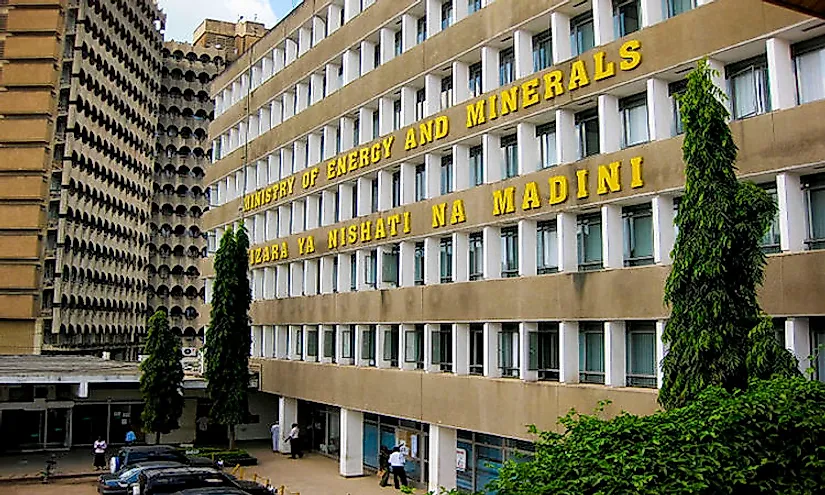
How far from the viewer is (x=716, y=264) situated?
14.1 meters

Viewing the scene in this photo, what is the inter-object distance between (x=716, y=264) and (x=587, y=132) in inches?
349

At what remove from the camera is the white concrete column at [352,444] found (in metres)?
32.1

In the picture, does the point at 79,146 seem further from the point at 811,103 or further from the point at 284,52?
the point at 811,103

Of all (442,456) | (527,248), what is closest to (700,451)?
(527,248)

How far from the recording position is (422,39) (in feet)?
98.3

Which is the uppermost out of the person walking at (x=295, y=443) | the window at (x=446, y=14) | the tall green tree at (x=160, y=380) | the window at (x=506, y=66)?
the window at (x=446, y=14)

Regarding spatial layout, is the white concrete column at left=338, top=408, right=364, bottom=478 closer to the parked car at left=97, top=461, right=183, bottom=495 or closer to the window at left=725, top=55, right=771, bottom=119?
the parked car at left=97, top=461, right=183, bottom=495

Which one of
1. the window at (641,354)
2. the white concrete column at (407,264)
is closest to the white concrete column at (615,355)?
the window at (641,354)

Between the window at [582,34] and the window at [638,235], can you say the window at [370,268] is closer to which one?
the window at [582,34]

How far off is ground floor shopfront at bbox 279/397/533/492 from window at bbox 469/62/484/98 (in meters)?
11.1

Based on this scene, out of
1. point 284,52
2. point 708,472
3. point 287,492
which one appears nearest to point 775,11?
point 708,472

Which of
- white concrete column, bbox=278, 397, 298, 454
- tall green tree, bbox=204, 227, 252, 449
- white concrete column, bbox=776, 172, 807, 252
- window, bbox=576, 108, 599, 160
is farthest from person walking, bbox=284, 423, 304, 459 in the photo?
white concrete column, bbox=776, 172, 807, 252

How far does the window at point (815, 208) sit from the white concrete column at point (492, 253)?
383 inches

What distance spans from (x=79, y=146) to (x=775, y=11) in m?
Answer: 56.5
